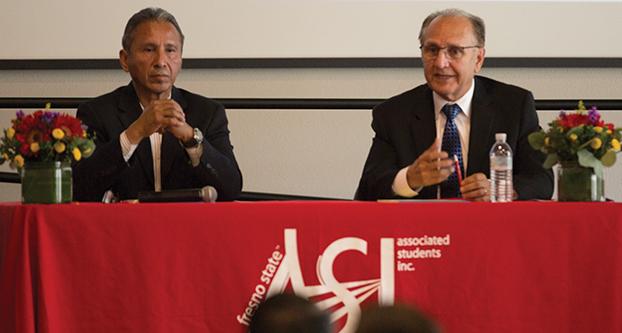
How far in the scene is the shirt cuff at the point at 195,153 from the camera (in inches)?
116

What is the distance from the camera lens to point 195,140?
295cm

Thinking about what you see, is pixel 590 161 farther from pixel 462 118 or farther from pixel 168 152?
pixel 168 152

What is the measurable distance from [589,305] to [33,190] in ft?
4.39

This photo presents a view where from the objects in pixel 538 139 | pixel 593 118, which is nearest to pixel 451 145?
pixel 538 139

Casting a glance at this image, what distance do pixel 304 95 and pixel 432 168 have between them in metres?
1.52

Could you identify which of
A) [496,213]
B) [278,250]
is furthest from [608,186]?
[278,250]

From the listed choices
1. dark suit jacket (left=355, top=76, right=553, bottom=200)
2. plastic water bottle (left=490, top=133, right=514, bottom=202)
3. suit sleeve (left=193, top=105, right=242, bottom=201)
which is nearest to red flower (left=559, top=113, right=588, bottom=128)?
plastic water bottle (left=490, top=133, right=514, bottom=202)

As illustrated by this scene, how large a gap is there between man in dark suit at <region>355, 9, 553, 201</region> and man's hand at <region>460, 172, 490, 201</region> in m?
0.34

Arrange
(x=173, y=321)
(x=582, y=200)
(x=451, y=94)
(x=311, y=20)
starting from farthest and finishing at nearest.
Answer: (x=311, y=20) → (x=451, y=94) → (x=582, y=200) → (x=173, y=321)

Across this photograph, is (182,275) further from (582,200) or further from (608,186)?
(608,186)

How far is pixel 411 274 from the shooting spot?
2.19m

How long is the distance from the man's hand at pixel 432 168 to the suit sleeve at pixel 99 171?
2.94 ft

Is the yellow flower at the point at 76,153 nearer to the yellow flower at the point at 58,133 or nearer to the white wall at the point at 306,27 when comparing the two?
the yellow flower at the point at 58,133

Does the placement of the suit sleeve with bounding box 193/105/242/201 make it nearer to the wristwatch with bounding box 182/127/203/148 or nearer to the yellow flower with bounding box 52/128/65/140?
the wristwatch with bounding box 182/127/203/148
